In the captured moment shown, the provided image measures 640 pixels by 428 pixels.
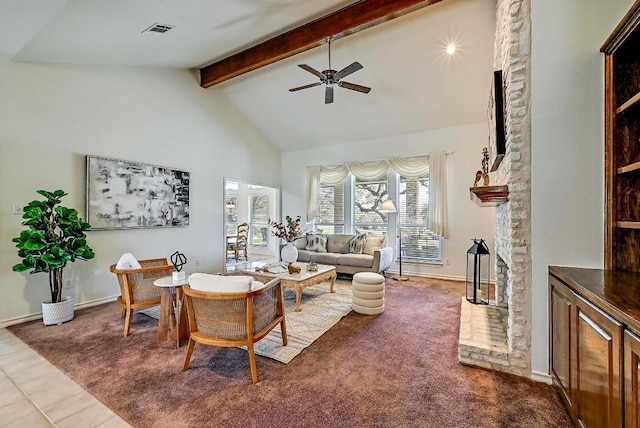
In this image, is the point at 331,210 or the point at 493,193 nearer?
the point at 493,193

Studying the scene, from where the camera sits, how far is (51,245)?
319 centimetres

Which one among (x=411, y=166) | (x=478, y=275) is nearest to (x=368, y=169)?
(x=411, y=166)

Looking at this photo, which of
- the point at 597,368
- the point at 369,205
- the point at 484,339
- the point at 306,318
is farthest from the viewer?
the point at 369,205

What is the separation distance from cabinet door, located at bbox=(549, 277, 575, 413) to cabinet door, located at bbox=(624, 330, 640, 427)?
607 mm

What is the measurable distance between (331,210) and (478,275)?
351 cm

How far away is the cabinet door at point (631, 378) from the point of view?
3.57 ft

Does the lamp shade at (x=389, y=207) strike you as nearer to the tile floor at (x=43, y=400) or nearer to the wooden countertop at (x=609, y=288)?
the wooden countertop at (x=609, y=288)

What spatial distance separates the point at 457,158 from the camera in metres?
5.65

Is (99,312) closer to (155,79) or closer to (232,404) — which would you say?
(232,404)

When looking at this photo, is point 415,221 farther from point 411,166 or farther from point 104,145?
point 104,145

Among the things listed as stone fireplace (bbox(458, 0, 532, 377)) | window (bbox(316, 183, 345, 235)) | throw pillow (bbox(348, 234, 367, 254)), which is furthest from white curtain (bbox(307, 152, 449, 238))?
stone fireplace (bbox(458, 0, 532, 377))

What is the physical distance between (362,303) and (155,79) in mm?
4811

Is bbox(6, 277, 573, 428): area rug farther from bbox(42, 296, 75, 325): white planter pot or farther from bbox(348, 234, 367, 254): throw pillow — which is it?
bbox(348, 234, 367, 254): throw pillow

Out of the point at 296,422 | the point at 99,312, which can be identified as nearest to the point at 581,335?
the point at 296,422
